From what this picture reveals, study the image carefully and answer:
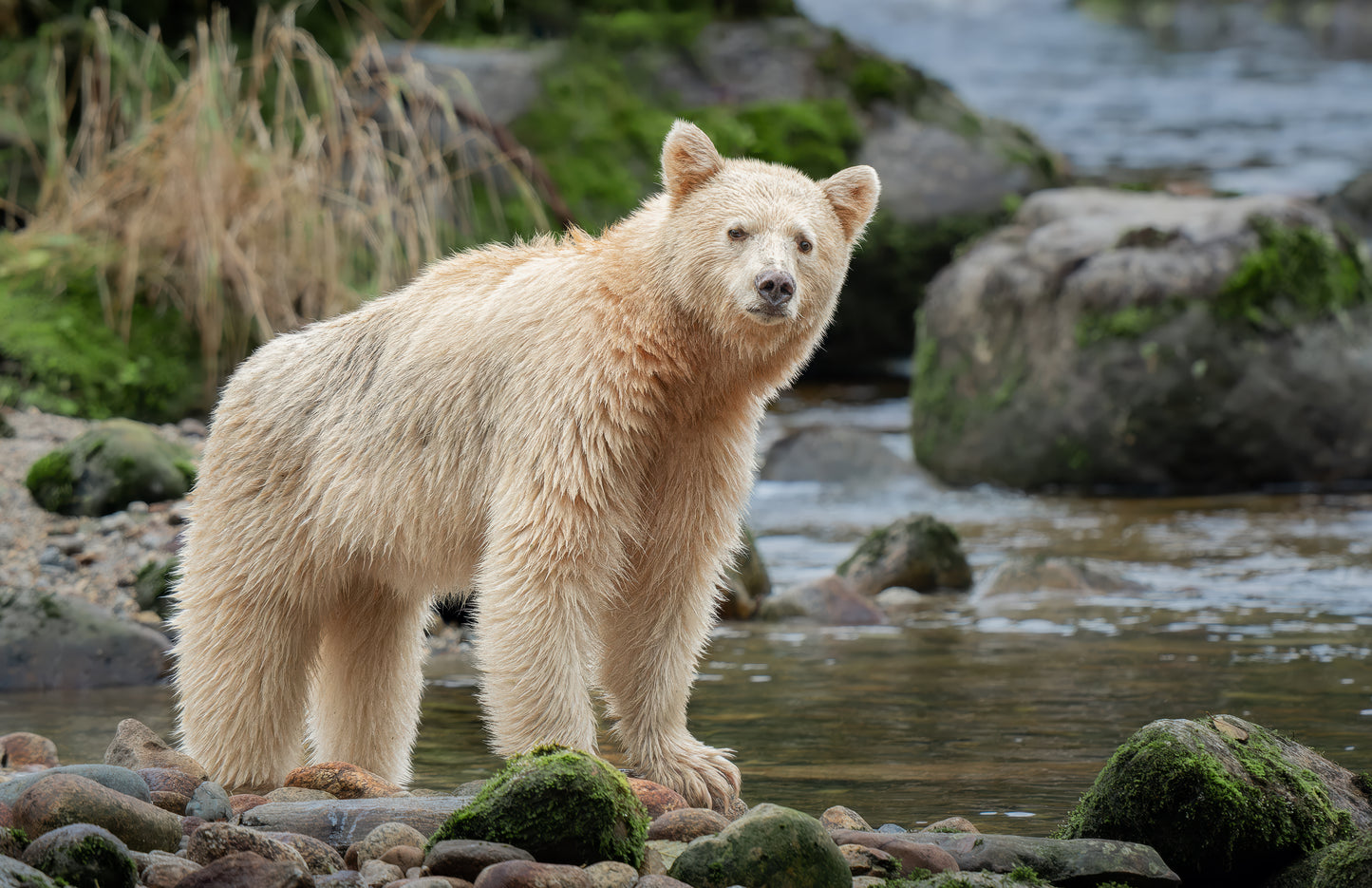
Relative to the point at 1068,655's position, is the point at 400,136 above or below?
above

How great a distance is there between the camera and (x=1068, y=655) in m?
6.62

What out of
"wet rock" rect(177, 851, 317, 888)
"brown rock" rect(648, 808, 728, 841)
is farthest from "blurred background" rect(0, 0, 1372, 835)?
"wet rock" rect(177, 851, 317, 888)

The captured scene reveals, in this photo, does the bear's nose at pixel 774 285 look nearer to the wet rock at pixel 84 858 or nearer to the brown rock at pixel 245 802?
the brown rock at pixel 245 802

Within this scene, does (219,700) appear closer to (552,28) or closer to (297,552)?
(297,552)

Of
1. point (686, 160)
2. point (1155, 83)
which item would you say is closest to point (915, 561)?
point (686, 160)

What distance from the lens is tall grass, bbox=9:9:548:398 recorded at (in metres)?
10.2

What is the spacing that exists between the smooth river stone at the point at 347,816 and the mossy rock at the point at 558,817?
1.08 ft

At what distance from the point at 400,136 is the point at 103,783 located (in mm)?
8822

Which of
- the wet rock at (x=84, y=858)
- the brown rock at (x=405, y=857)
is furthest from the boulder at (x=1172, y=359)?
the wet rock at (x=84, y=858)

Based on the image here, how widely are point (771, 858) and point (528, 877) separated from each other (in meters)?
0.55

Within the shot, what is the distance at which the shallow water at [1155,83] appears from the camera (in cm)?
2039

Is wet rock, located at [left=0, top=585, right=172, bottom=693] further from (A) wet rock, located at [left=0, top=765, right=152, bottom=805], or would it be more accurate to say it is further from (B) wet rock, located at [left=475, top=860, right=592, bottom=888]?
(B) wet rock, located at [left=475, top=860, right=592, bottom=888]

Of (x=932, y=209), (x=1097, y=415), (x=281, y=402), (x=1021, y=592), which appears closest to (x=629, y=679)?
(x=281, y=402)

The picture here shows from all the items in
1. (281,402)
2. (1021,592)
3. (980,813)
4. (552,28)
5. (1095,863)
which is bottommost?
(1021,592)
